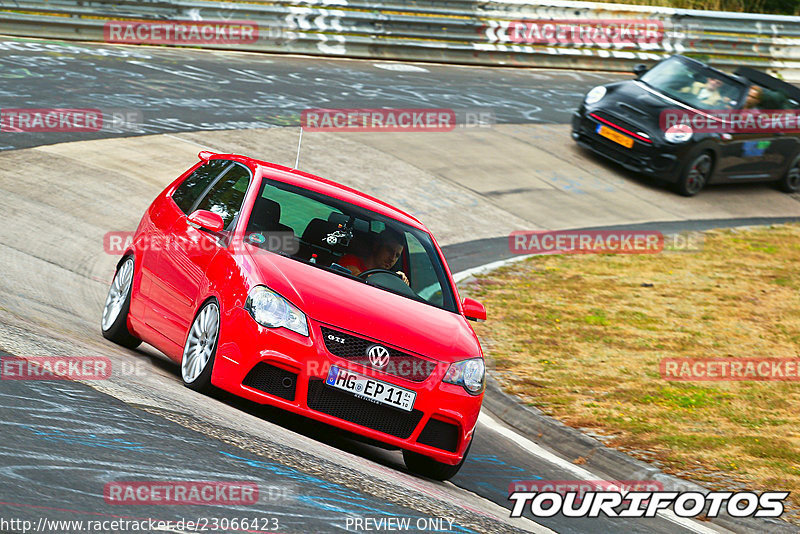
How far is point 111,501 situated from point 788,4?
31.9 metres

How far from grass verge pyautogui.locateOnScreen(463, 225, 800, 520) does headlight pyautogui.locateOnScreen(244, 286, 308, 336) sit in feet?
9.41

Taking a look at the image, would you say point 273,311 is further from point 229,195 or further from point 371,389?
point 229,195

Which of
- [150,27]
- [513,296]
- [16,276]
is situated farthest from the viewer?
[150,27]

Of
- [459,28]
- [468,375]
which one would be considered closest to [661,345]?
[468,375]

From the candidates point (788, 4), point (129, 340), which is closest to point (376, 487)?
point (129, 340)

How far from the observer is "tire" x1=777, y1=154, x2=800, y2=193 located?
64.4 ft

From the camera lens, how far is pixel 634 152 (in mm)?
17781

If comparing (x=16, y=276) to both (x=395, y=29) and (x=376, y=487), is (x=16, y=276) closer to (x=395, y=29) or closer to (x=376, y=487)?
(x=376, y=487)

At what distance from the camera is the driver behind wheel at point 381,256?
7379 millimetres

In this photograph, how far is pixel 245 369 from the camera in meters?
6.25

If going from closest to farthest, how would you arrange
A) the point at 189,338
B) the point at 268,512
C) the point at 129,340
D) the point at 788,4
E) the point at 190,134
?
the point at 268,512
the point at 189,338
the point at 129,340
the point at 190,134
the point at 788,4

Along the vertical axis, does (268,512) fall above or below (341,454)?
above

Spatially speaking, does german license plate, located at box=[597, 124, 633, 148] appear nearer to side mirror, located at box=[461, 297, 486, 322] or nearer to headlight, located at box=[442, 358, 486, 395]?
side mirror, located at box=[461, 297, 486, 322]

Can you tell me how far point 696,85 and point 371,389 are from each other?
1385 cm
